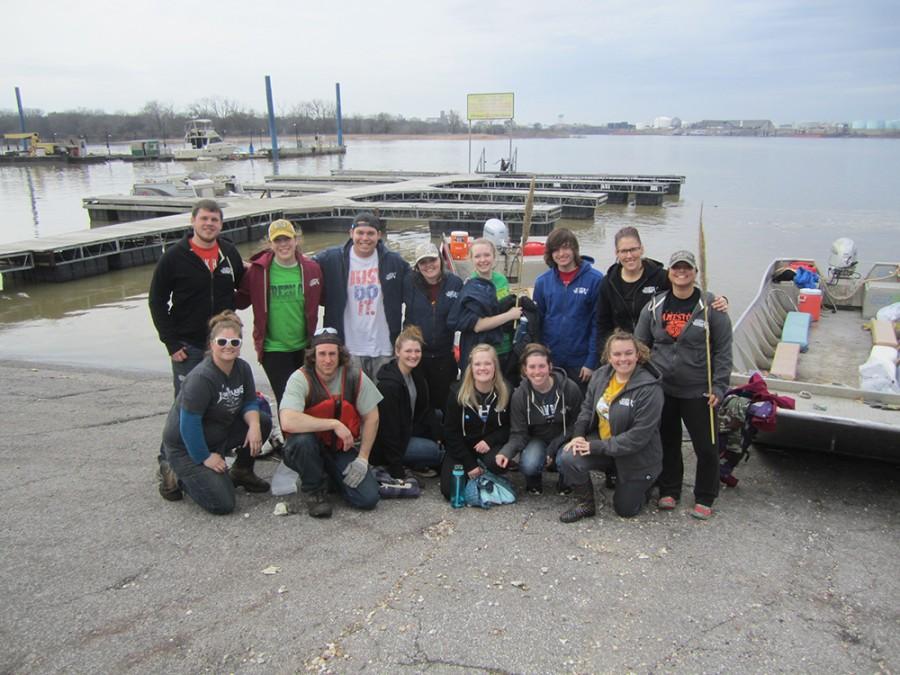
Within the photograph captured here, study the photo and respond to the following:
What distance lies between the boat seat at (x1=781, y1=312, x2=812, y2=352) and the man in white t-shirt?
15.0 ft

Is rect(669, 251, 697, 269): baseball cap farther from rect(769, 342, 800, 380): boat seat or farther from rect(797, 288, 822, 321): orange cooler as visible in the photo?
rect(797, 288, 822, 321): orange cooler

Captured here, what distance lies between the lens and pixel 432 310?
4.78m

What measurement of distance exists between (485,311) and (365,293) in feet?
3.01

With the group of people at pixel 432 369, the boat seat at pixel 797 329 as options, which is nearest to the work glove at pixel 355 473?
the group of people at pixel 432 369

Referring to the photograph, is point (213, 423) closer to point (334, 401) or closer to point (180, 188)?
point (334, 401)

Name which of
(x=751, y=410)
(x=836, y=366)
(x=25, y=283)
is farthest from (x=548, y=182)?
(x=751, y=410)

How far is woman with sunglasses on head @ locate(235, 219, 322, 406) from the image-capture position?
460cm

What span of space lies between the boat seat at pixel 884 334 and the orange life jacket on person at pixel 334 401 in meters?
5.24

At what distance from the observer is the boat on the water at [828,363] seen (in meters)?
4.48

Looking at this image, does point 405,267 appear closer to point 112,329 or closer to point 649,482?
point 649,482

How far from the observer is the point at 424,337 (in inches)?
190

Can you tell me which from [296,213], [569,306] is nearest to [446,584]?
[569,306]

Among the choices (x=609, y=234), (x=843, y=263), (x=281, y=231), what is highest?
(x=281, y=231)

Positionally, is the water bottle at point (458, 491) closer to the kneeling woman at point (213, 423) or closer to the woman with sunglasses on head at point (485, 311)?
the woman with sunglasses on head at point (485, 311)
